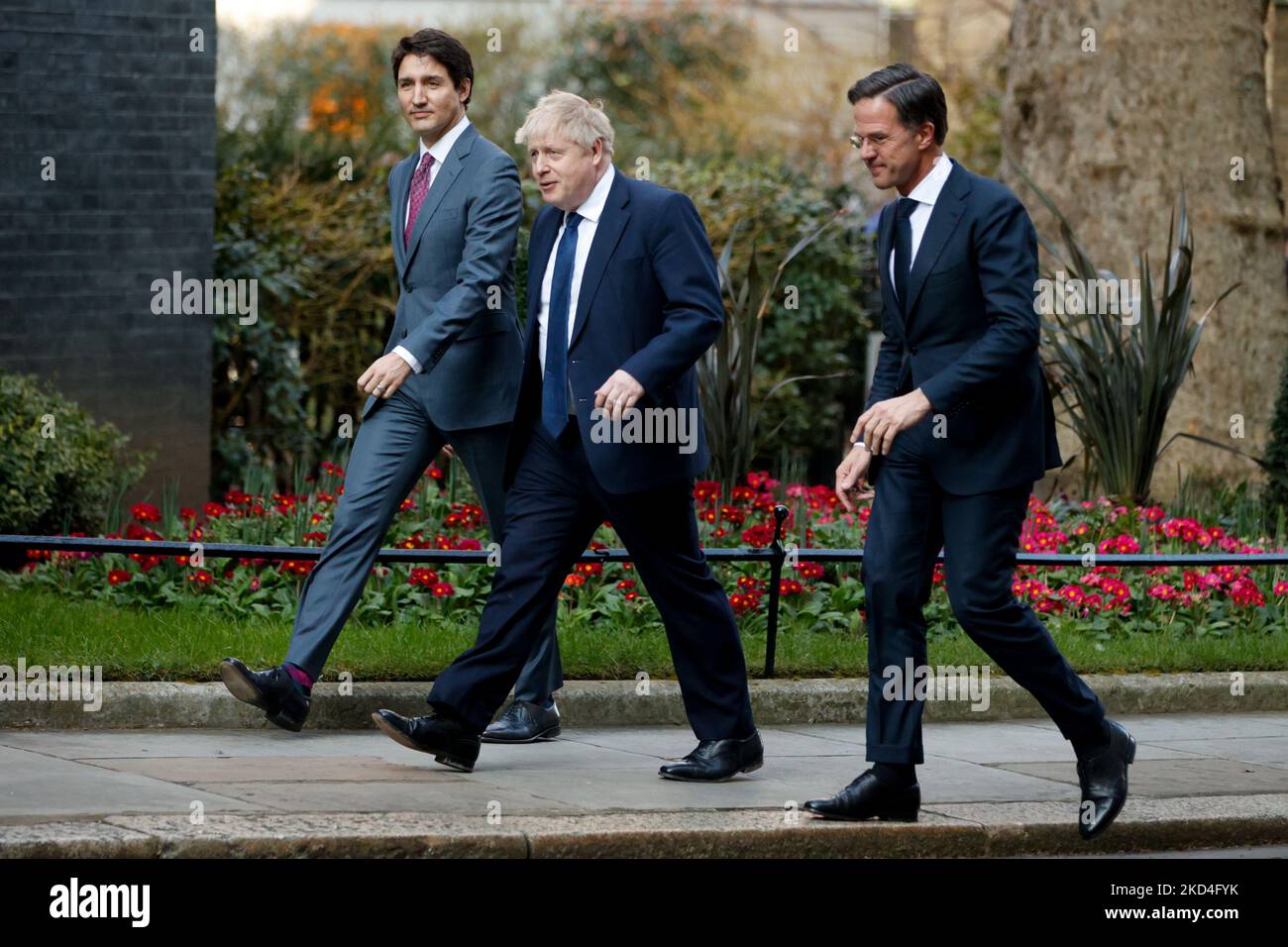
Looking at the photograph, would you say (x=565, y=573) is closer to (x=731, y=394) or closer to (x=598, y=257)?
(x=598, y=257)

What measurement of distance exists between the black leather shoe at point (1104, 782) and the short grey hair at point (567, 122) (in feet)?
7.31

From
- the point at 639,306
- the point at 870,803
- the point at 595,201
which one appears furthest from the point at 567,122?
the point at 870,803

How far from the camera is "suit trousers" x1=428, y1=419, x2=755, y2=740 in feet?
20.0

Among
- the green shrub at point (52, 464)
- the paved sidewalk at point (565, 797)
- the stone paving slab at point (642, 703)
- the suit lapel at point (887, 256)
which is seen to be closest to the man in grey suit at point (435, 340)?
the paved sidewalk at point (565, 797)

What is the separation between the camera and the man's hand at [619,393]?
5727mm

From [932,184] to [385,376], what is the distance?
1.69 m

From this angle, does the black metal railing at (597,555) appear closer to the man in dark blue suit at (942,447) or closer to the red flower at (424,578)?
the red flower at (424,578)

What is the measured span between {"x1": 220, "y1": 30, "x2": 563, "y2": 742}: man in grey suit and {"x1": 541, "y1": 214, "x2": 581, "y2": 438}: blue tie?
0.29 metres

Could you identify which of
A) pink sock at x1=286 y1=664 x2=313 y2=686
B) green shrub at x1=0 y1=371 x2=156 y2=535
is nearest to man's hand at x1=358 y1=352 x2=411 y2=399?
pink sock at x1=286 y1=664 x2=313 y2=686

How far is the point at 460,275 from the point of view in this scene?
6406mm

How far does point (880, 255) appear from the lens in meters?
5.82
